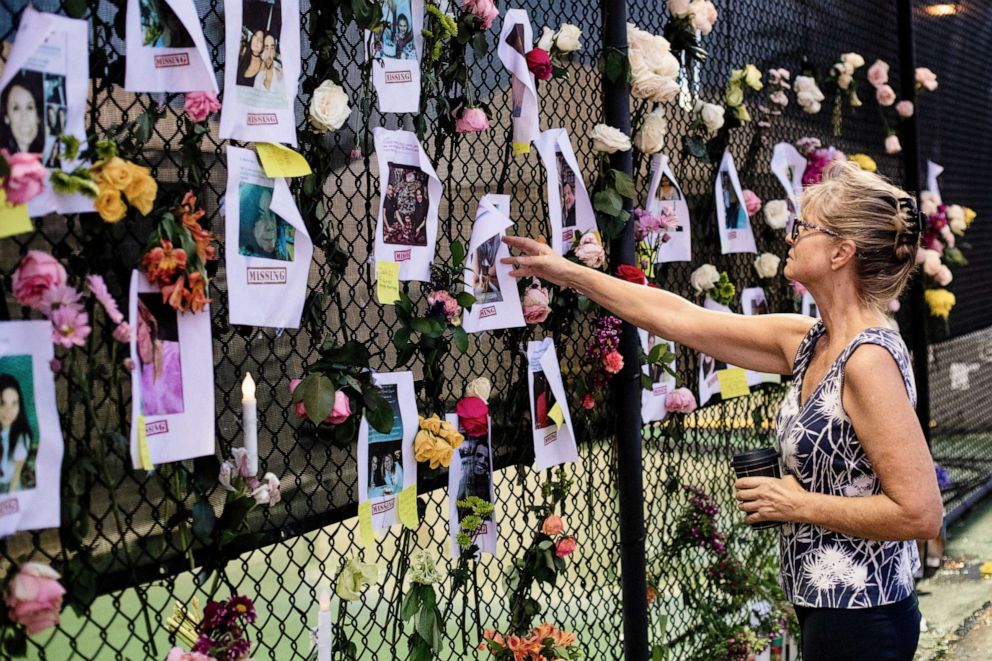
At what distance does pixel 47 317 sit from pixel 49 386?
0.34ft

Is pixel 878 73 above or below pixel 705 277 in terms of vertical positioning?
above

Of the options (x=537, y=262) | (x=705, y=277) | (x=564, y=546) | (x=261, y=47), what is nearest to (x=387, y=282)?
(x=537, y=262)

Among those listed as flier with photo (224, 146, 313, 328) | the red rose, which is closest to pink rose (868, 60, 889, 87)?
the red rose

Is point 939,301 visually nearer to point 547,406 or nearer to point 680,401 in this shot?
point 680,401

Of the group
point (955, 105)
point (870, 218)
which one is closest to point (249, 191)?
point (870, 218)

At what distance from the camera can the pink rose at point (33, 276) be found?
1404mm

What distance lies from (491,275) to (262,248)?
0.65 meters

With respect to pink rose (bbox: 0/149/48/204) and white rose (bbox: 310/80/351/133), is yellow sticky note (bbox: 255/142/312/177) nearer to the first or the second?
white rose (bbox: 310/80/351/133)

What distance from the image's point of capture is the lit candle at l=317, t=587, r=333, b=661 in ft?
5.73

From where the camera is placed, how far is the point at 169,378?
5.35 ft

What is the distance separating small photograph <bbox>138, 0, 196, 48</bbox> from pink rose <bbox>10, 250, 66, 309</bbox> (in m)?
0.40

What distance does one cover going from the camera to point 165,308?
63.9 inches

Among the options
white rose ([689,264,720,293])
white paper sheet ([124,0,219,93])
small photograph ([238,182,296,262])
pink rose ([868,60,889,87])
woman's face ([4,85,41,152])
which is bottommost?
white rose ([689,264,720,293])

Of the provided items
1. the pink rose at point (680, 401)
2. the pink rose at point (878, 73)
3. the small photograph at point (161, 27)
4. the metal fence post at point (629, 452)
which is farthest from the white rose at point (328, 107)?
the pink rose at point (878, 73)
